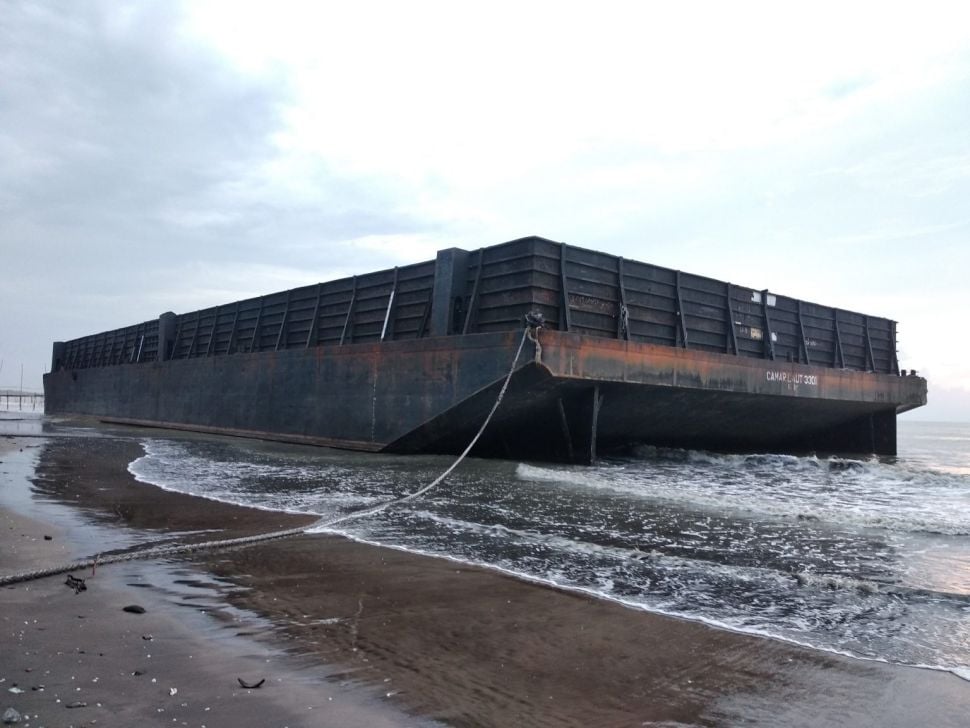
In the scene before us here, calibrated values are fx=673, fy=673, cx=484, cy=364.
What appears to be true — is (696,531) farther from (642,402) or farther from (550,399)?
(642,402)

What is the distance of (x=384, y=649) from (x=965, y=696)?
90.2 inches

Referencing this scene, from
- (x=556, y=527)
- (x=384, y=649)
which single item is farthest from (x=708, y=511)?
(x=384, y=649)

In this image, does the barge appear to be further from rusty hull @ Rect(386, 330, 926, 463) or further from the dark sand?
the dark sand

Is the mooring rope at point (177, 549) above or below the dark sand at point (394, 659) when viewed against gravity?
above

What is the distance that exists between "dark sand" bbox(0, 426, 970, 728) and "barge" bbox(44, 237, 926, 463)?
7015 millimetres

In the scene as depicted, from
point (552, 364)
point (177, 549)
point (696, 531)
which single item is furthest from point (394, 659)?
point (552, 364)

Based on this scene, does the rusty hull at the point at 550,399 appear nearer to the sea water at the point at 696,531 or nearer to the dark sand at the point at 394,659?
the sea water at the point at 696,531

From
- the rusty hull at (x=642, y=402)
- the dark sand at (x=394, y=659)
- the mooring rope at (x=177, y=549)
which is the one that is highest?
the rusty hull at (x=642, y=402)

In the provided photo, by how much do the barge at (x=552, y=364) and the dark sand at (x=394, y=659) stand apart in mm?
7015

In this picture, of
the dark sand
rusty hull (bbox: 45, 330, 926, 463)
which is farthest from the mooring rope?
rusty hull (bbox: 45, 330, 926, 463)

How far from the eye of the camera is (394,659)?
278 cm

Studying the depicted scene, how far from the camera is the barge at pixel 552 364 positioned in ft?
37.8

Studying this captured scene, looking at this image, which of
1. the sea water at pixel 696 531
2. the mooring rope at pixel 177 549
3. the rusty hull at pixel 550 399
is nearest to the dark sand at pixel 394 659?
the mooring rope at pixel 177 549

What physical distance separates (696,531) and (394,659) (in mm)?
3992
